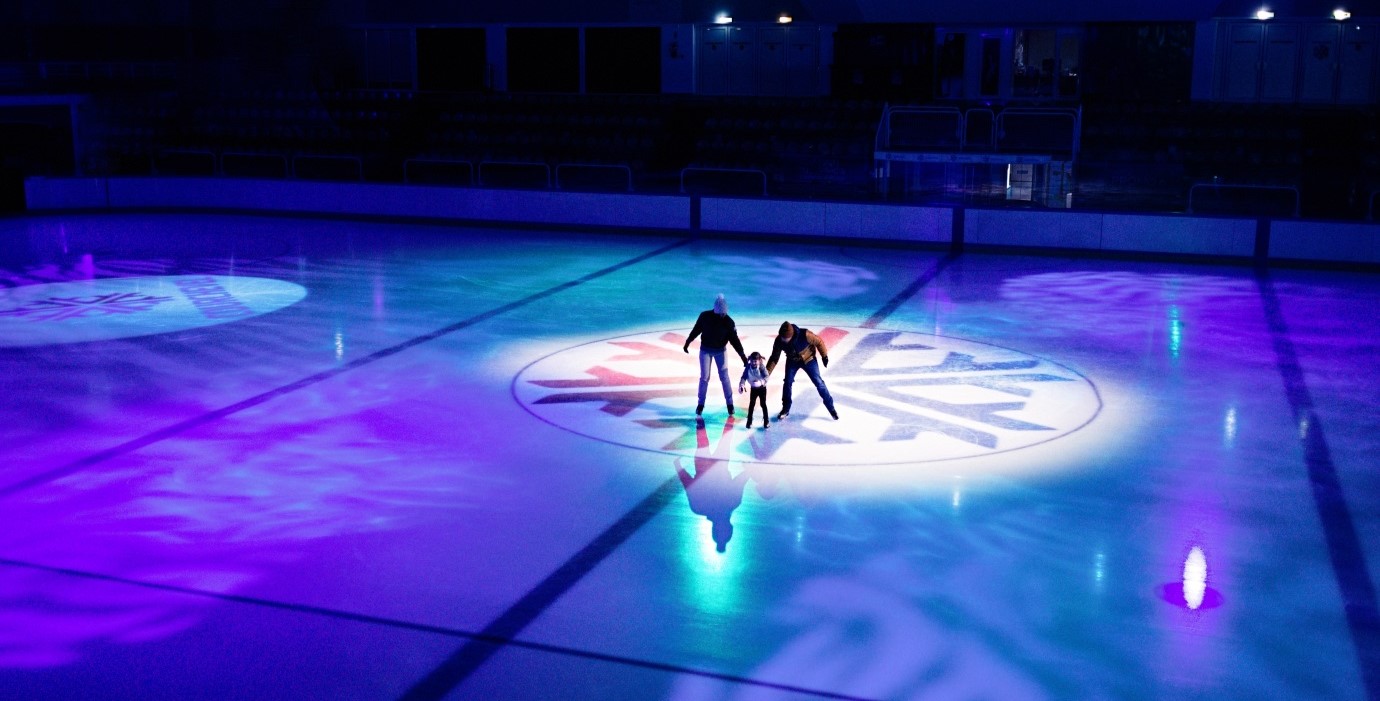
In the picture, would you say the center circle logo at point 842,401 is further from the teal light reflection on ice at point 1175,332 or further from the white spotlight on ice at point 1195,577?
the white spotlight on ice at point 1195,577

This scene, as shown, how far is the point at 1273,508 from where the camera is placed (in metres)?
9.38

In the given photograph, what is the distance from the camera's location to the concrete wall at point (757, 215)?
20.7 metres

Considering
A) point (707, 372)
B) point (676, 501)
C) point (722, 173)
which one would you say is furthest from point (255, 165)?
point (676, 501)

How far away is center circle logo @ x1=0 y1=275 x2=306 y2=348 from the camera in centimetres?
1577

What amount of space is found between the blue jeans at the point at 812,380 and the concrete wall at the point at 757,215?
11428mm

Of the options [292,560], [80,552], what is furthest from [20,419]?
[292,560]

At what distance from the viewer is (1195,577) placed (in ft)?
Result: 26.6

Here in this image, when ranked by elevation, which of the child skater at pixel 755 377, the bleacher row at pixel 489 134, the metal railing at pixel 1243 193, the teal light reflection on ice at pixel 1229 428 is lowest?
the teal light reflection on ice at pixel 1229 428

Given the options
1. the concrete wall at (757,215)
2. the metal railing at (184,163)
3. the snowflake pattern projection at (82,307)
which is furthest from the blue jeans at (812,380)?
the metal railing at (184,163)

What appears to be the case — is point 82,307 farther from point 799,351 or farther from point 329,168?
point 799,351

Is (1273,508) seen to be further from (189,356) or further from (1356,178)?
(1356,178)

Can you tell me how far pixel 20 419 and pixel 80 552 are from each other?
3966mm

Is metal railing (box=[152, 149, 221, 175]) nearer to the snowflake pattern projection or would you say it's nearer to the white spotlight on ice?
the snowflake pattern projection

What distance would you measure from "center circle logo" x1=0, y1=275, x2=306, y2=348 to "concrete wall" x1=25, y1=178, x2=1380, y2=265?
6.66m
